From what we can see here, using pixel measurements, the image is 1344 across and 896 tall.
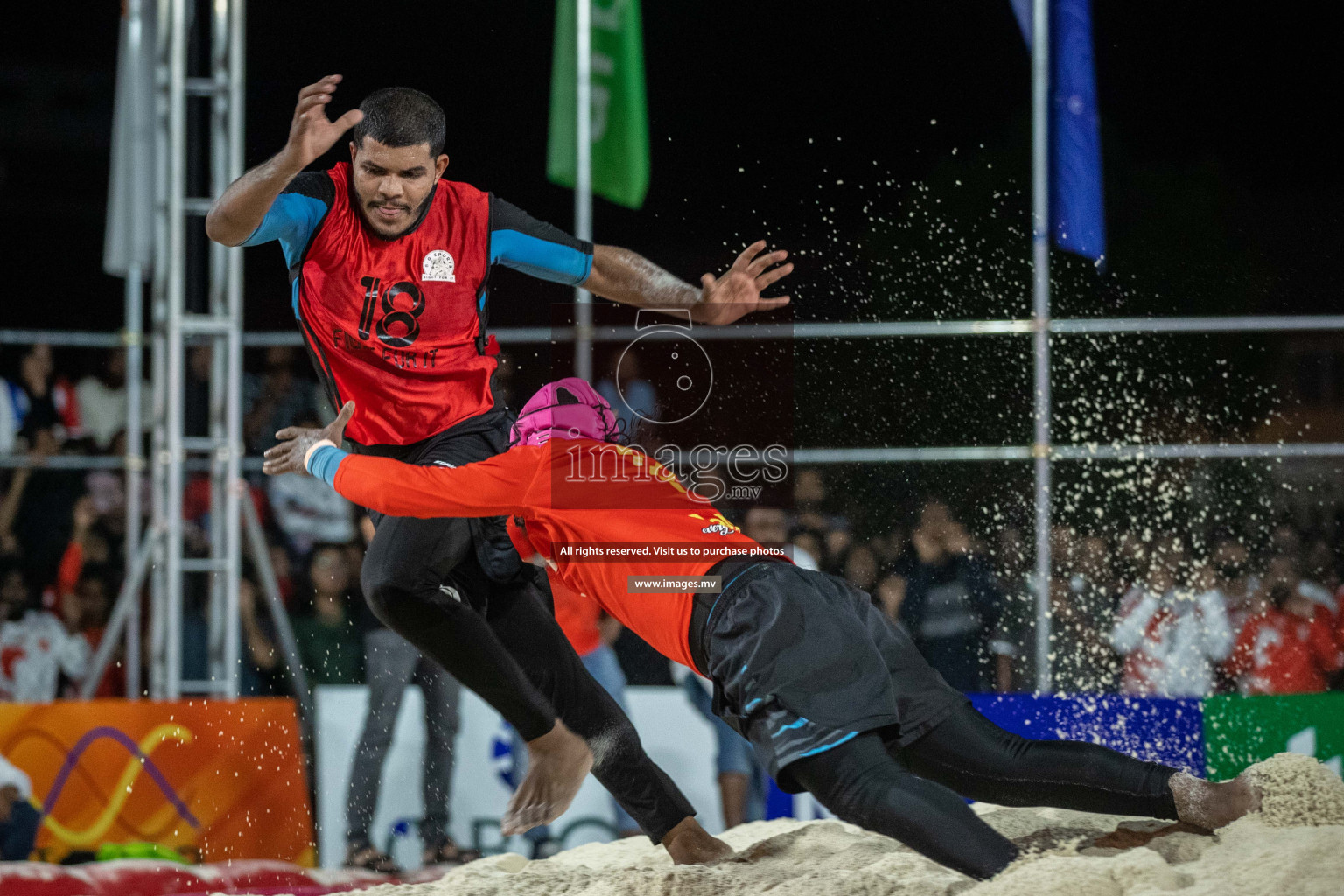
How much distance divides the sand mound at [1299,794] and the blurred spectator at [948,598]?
3.62 ft

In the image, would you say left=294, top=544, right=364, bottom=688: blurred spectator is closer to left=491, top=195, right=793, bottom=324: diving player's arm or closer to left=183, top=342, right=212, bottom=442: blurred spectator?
left=183, top=342, right=212, bottom=442: blurred spectator

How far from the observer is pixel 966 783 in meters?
2.43

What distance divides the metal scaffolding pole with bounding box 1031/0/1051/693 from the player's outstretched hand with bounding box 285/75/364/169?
6.80 ft

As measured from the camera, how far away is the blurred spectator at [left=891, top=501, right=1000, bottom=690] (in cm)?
334

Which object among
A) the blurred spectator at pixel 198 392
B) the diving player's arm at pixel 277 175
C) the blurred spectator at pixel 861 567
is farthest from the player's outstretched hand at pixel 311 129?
the blurred spectator at pixel 861 567

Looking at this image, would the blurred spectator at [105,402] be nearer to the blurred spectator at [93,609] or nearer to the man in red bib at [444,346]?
the blurred spectator at [93,609]

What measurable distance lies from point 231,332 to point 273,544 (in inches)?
29.3

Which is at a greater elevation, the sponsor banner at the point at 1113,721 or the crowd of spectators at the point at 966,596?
the crowd of spectators at the point at 966,596

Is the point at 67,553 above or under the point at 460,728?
above

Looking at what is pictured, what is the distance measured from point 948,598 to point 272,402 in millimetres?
2273

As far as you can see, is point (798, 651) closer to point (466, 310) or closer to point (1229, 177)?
point (466, 310)

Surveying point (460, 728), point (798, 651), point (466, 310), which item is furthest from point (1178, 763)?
point (466, 310)

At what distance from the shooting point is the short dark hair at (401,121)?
9.41ft

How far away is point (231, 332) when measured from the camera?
3523 mm
